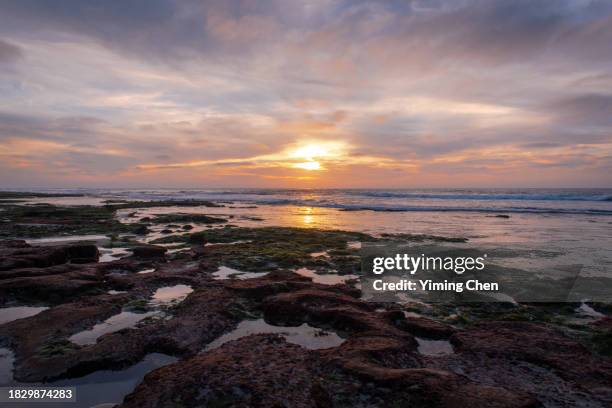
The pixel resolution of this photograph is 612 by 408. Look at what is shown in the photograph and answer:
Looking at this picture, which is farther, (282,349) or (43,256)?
(43,256)

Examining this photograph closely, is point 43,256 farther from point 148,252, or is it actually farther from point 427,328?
point 427,328

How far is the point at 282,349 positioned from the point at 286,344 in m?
0.25

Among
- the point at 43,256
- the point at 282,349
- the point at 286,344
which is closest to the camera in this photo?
the point at 282,349

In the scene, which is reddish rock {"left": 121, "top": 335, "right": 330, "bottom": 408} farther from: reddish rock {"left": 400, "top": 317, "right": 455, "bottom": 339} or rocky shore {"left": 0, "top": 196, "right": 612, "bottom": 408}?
reddish rock {"left": 400, "top": 317, "right": 455, "bottom": 339}

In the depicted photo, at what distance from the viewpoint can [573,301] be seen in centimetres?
829

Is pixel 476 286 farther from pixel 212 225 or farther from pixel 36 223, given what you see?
pixel 36 223

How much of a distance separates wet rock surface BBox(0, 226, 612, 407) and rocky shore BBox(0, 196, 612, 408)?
0.07 ft

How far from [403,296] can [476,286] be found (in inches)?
92.8

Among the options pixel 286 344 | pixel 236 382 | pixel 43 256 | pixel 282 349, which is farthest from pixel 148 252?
pixel 236 382

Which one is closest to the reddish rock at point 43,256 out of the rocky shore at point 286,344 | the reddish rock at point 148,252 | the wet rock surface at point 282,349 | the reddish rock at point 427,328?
the rocky shore at point 286,344

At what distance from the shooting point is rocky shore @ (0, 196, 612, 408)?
4.20 m

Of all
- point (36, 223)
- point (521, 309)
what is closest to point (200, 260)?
point (521, 309)

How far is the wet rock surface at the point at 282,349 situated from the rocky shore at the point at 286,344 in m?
0.02

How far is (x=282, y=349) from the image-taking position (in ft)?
17.5
